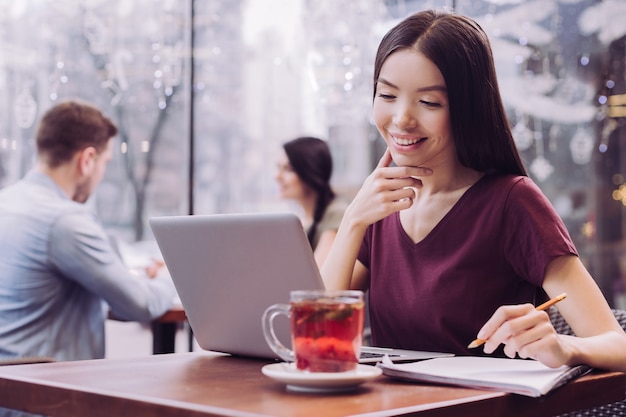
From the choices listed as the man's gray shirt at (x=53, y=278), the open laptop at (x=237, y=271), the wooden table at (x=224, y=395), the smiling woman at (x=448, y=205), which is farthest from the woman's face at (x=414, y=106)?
the man's gray shirt at (x=53, y=278)

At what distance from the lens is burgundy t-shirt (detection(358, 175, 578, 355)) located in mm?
1559

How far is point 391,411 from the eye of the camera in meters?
0.99

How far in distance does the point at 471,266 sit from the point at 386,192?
198mm

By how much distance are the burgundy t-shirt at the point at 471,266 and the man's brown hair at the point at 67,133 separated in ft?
4.94

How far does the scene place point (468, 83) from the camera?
161 centimetres

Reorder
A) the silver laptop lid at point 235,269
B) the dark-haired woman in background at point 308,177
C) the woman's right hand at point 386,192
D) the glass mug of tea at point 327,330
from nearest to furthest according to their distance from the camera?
the glass mug of tea at point 327,330 < the silver laptop lid at point 235,269 < the woman's right hand at point 386,192 < the dark-haired woman in background at point 308,177

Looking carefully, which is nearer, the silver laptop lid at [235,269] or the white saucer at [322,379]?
the white saucer at [322,379]

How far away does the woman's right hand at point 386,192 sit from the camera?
1.59m

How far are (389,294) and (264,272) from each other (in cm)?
43

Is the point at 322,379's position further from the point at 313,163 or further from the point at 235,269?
the point at 313,163

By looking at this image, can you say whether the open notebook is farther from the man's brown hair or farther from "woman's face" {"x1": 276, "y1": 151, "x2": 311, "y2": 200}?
"woman's face" {"x1": 276, "y1": 151, "x2": 311, "y2": 200}

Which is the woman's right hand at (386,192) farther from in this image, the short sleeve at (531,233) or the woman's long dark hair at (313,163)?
the woman's long dark hair at (313,163)

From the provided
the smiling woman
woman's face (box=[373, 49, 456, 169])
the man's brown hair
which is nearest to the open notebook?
the smiling woman

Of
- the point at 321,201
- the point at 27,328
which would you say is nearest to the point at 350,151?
the point at 321,201
